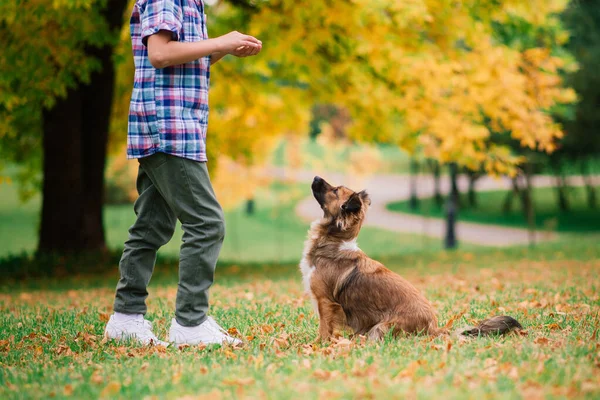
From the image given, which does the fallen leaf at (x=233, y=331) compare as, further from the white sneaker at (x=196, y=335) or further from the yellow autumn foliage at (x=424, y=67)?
the yellow autumn foliage at (x=424, y=67)

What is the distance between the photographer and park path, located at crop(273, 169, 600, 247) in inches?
885

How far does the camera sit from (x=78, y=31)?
8.85 meters

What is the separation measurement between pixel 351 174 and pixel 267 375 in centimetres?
1720

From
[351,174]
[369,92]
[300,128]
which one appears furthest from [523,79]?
[351,174]

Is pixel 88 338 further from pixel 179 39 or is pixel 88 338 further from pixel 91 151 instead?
pixel 91 151

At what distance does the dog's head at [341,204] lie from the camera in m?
4.42

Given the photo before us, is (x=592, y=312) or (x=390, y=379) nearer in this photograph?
(x=390, y=379)

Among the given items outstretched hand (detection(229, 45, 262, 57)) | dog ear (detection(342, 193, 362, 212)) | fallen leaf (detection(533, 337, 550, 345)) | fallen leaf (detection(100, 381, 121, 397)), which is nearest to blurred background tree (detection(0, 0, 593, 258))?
dog ear (detection(342, 193, 362, 212))

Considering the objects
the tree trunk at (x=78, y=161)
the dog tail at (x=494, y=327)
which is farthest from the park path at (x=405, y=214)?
the dog tail at (x=494, y=327)

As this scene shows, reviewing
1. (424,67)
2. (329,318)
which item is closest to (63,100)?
(424,67)

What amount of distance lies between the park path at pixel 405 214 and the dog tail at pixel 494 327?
1268cm

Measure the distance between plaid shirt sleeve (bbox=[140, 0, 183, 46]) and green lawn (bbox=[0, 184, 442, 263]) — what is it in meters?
15.2

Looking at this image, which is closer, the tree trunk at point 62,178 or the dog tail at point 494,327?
the dog tail at point 494,327

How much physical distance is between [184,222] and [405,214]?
2789cm
